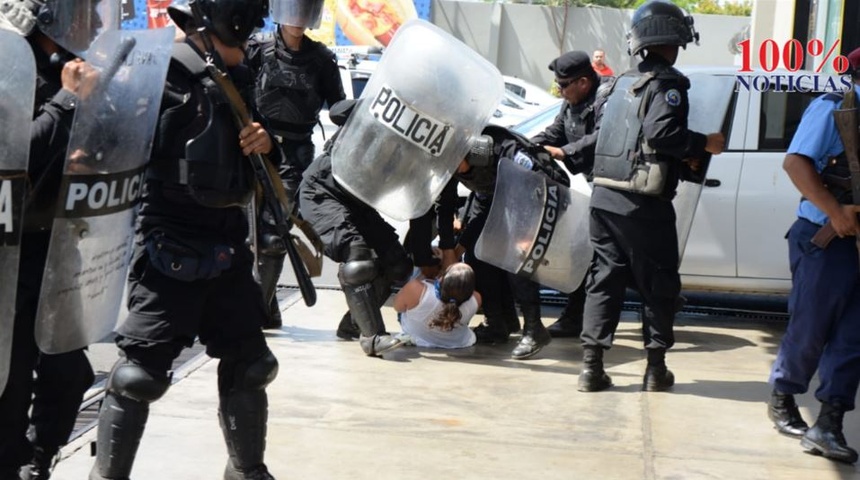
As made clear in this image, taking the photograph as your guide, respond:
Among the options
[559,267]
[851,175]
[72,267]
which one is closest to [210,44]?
[72,267]

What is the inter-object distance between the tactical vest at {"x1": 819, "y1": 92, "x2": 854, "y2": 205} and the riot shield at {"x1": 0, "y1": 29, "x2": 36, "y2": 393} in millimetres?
3049

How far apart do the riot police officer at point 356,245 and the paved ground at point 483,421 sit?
0.20 meters

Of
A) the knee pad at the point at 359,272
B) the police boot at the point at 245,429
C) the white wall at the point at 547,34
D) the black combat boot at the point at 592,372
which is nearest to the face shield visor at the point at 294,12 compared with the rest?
the knee pad at the point at 359,272

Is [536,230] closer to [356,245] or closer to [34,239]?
[356,245]

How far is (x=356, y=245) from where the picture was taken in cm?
631

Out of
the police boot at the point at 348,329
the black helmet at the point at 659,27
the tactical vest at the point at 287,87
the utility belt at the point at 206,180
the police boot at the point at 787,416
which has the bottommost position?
the police boot at the point at 348,329

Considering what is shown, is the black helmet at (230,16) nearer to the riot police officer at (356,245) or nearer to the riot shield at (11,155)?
the riot shield at (11,155)

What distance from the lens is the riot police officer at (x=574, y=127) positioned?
671 cm

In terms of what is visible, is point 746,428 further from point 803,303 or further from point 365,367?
point 365,367

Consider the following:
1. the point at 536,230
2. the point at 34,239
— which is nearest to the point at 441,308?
the point at 536,230

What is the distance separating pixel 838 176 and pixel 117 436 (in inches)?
114

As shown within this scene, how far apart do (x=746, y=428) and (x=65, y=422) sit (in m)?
2.94

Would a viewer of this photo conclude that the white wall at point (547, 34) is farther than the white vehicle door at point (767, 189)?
Yes

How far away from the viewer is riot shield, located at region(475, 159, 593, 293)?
6.21 m
